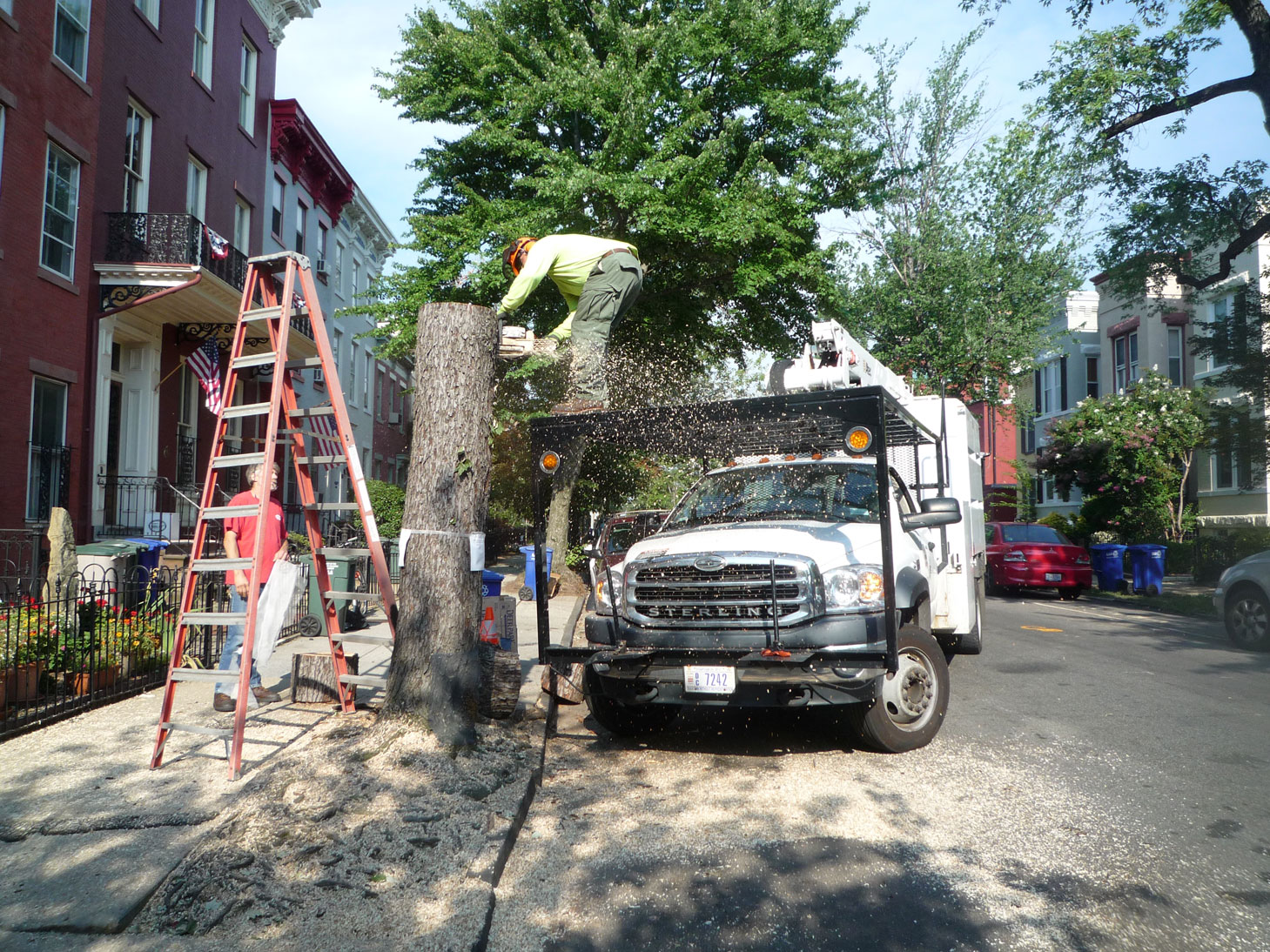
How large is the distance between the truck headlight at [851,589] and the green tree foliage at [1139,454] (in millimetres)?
19314

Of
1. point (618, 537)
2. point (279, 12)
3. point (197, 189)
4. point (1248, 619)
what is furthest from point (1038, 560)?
point (279, 12)

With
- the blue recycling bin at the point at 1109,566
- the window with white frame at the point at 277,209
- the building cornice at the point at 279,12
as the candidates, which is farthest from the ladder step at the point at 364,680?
the window with white frame at the point at 277,209

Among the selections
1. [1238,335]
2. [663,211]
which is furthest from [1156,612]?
[663,211]

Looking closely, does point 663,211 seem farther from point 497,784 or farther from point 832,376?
point 497,784

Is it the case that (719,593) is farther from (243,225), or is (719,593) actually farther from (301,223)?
(301,223)

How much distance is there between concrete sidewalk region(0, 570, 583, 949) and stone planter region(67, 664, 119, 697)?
0.20 meters

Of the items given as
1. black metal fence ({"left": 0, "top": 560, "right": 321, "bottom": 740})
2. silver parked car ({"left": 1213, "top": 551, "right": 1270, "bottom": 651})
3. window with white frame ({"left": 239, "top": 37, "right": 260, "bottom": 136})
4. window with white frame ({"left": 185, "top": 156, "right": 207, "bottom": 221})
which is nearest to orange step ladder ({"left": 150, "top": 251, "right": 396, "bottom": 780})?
black metal fence ({"left": 0, "top": 560, "right": 321, "bottom": 740})

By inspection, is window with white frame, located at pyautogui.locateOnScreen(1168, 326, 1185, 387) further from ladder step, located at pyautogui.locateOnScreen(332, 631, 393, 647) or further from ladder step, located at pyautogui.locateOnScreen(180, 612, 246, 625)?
ladder step, located at pyautogui.locateOnScreen(180, 612, 246, 625)

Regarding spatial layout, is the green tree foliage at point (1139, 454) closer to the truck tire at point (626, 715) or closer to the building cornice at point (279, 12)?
the truck tire at point (626, 715)

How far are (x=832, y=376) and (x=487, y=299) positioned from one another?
12558 mm

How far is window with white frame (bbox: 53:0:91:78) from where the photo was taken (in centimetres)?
1320

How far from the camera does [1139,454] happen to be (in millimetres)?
22766

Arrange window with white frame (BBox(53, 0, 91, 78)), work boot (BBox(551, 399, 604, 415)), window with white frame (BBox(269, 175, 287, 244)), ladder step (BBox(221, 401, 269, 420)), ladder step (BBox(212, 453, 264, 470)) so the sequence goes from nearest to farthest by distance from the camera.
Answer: ladder step (BBox(212, 453, 264, 470)) < ladder step (BBox(221, 401, 269, 420)) < work boot (BBox(551, 399, 604, 415)) < window with white frame (BBox(53, 0, 91, 78)) < window with white frame (BBox(269, 175, 287, 244))

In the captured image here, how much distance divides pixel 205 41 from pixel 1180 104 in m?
17.8
